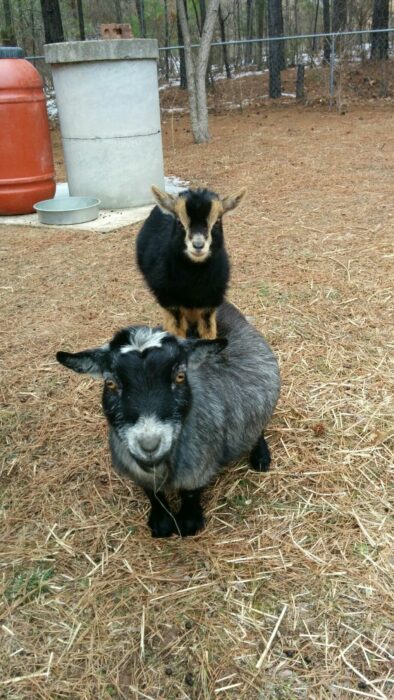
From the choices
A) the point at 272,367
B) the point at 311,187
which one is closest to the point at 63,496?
the point at 272,367

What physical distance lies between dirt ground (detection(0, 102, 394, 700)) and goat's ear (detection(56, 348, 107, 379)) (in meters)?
0.85

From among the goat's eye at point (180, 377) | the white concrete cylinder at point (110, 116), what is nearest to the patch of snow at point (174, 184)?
the white concrete cylinder at point (110, 116)

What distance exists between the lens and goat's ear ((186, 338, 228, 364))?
261 centimetres

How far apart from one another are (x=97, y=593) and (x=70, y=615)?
0.48 ft

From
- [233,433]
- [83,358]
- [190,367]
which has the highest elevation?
[83,358]

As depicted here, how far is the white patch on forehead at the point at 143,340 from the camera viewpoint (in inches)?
94.5

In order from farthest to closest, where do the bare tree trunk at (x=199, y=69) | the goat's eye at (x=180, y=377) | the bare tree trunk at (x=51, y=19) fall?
1. the bare tree trunk at (x=51, y=19)
2. the bare tree trunk at (x=199, y=69)
3. the goat's eye at (x=180, y=377)

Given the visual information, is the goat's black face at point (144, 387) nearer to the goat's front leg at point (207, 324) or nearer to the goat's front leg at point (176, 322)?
the goat's front leg at point (207, 324)

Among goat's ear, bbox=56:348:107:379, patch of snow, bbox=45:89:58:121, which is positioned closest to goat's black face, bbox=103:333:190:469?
goat's ear, bbox=56:348:107:379

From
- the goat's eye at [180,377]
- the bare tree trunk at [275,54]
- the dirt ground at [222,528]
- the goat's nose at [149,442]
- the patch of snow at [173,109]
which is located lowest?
the dirt ground at [222,528]

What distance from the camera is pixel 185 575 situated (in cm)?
265

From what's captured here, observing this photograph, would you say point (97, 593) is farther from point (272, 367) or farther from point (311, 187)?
point (311, 187)

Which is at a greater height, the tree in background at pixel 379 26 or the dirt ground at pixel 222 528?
the tree in background at pixel 379 26

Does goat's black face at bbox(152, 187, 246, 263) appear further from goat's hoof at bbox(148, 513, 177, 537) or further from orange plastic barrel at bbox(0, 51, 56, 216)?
orange plastic barrel at bbox(0, 51, 56, 216)
